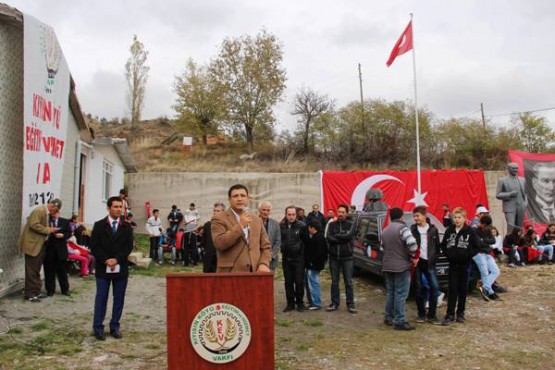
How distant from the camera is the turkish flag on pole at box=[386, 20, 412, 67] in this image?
16000 millimetres

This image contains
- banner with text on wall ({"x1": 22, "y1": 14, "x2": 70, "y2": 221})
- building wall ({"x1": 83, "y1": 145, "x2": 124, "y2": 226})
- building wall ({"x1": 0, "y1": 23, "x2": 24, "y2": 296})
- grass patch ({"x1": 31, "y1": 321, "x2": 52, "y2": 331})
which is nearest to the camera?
grass patch ({"x1": 31, "y1": 321, "x2": 52, "y2": 331})

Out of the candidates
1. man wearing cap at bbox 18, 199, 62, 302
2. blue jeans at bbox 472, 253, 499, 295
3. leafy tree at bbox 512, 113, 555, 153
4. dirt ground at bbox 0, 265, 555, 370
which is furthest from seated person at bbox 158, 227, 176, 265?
leafy tree at bbox 512, 113, 555, 153

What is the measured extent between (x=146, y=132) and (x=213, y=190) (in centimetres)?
2423

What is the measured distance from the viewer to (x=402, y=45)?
53.3 ft

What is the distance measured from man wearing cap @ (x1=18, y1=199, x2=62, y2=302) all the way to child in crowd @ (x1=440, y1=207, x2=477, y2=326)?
648cm

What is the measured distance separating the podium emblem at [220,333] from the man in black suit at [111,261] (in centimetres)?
276

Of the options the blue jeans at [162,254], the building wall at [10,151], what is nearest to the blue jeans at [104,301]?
the building wall at [10,151]

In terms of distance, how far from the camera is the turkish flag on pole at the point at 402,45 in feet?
52.5

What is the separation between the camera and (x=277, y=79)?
105 feet

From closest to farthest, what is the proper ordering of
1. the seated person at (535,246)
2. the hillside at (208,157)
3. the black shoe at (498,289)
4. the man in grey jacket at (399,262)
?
1. the man in grey jacket at (399,262)
2. the black shoe at (498,289)
3. the seated person at (535,246)
4. the hillside at (208,157)

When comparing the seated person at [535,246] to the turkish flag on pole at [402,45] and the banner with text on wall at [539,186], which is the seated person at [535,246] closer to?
the banner with text on wall at [539,186]

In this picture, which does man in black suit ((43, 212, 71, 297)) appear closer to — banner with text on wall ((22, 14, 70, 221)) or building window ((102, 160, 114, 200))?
banner with text on wall ((22, 14, 70, 221))

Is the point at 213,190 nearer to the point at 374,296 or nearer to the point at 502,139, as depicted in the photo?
the point at 374,296

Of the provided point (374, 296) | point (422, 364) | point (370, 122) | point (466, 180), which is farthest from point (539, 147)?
point (422, 364)
